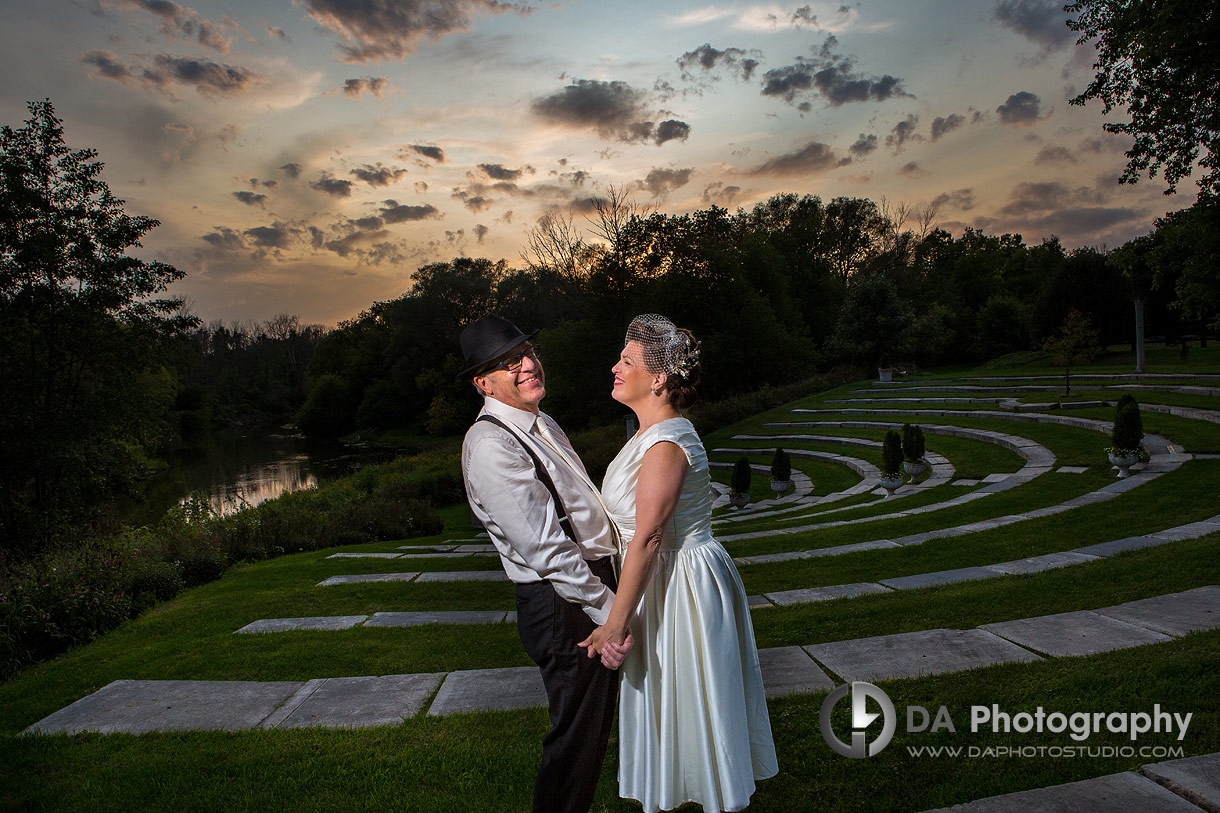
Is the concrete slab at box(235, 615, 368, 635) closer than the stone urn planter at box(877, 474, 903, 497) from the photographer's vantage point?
Yes

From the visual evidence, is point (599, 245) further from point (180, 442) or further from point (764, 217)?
point (180, 442)

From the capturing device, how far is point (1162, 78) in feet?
51.7

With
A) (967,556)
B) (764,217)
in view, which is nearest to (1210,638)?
(967,556)

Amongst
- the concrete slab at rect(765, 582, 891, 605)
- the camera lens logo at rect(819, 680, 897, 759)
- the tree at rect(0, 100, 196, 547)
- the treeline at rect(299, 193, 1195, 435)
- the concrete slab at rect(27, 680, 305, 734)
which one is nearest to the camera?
the camera lens logo at rect(819, 680, 897, 759)

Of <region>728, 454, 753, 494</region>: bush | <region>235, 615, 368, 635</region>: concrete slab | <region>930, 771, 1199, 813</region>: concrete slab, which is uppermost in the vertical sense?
<region>930, 771, 1199, 813</region>: concrete slab

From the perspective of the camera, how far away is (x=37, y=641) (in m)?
5.87

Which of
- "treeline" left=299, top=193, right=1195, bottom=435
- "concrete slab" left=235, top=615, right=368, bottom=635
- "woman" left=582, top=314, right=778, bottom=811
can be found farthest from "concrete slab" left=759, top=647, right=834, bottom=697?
"treeline" left=299, top=193, right=1195, bottom=435

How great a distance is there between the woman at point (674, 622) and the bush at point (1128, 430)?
11147mm

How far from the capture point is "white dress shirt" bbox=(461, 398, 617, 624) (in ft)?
7.42

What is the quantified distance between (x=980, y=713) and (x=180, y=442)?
61539mm

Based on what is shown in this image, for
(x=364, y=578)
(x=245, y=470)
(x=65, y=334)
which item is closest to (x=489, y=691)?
(x=364, y=578)

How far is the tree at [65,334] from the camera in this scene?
19.3 meters

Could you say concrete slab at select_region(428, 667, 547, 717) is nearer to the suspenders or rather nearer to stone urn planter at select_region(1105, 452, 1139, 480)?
the suspenders

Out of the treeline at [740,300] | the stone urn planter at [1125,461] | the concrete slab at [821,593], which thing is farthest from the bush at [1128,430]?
the treeline at [740,300]
